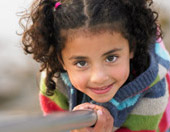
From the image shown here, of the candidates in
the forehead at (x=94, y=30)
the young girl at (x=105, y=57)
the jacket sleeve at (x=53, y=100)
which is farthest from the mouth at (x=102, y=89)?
the jacket sleeve at (x=53, y=100)

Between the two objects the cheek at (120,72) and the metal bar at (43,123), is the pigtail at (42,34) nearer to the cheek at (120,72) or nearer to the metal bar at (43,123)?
the cheek at (120,72)

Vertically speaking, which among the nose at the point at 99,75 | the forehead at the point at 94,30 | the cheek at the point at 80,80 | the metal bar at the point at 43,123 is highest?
the metal bar at the point at 43,123

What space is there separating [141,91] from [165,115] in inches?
6.5

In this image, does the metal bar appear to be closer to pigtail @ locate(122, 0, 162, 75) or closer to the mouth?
the mouth

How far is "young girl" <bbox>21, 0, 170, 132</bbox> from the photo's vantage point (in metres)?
0.70

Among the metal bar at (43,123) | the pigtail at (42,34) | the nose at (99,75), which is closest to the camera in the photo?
the metal bar at (43,123)

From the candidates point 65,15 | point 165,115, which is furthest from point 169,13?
point 65,15

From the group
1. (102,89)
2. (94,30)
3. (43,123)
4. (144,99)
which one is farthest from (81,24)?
(43,123)

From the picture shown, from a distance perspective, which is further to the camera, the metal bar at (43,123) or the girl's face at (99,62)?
the girl's face at (99,62)

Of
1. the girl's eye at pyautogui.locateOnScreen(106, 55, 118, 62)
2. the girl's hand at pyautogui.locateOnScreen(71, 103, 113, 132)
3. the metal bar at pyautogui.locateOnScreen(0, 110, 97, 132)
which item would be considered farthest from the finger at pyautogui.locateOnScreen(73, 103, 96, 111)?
the metal bar at pyautogui.locateOnScreen(0, 110, 97, 132)

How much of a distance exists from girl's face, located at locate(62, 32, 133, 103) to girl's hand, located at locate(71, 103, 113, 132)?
2cm

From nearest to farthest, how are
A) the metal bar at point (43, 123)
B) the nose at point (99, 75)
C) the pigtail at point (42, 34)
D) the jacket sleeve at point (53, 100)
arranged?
the metal bar at point (43, 123) < the nose at point (99, 75) < the pigtail at point (42, 34) < the jacket sleeve at point (53, 100)

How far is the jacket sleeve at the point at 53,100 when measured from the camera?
930mm

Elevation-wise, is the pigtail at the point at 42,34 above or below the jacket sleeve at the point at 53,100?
above
